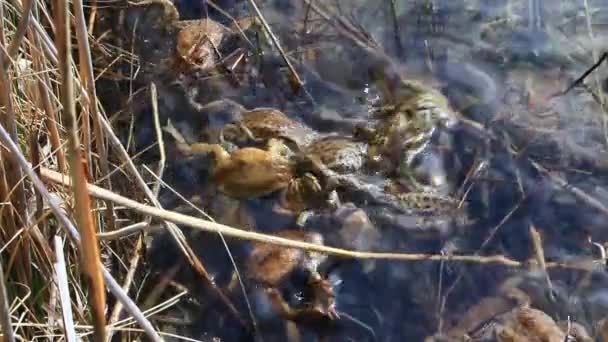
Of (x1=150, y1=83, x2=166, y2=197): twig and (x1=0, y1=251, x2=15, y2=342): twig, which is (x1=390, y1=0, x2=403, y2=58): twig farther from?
(x1=0, y1=251, x2=15, y2=342): twig

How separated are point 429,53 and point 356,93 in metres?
0.38

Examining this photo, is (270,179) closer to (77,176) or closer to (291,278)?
(291,278)

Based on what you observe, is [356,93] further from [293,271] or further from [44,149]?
[44,149]

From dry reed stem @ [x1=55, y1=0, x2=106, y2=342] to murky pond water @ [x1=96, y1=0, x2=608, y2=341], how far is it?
1209 millimetres

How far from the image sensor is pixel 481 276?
8.66ft

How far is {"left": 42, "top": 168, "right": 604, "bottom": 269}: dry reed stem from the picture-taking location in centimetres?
189

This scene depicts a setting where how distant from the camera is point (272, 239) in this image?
7.47 feet

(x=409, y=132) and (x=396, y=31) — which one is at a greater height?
(x=396, y=31)

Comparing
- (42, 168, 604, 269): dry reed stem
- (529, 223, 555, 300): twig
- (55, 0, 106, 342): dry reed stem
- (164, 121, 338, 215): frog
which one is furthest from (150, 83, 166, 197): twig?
(55, 0, 106, 342): dry reed stem

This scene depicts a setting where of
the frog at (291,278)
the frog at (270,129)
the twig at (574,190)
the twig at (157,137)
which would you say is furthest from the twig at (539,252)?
the twig at (157,137)

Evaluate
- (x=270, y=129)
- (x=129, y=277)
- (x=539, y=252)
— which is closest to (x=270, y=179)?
(x=270, y=129)

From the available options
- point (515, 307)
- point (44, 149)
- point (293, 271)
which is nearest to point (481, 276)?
point (515, 307)

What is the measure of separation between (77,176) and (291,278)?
148 centimetres

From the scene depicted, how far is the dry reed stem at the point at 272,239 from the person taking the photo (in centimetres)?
189
